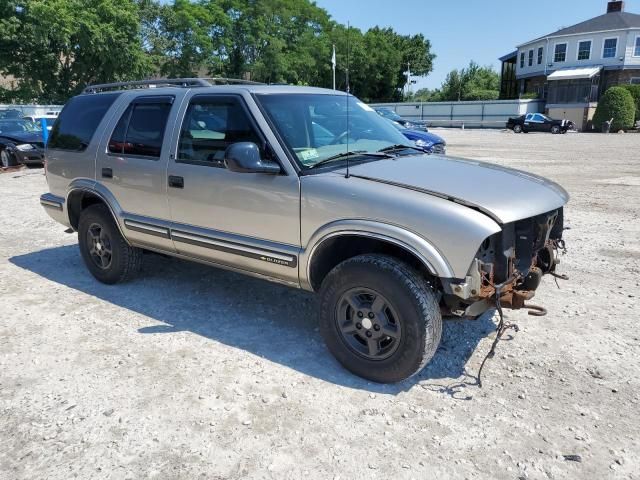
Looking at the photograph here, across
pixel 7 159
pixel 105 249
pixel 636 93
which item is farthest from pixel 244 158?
pixel 636 93

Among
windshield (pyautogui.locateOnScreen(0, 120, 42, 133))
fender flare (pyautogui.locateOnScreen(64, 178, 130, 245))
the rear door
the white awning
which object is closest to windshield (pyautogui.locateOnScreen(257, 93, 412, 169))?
the rear door

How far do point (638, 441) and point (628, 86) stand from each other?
140 feet

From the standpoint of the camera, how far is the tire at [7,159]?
14484mm

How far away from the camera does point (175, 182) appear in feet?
14.1

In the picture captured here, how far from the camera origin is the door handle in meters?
4.25

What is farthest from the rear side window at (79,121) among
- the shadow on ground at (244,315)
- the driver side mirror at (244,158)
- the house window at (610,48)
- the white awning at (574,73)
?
the house window at (610,48)

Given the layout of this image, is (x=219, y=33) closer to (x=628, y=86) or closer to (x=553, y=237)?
(x=628, y=86)

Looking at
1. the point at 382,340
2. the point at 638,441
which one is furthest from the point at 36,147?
the point at 638,441

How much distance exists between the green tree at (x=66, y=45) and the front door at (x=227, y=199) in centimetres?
3956

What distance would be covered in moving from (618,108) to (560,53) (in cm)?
1478

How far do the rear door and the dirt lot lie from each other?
0.75 m

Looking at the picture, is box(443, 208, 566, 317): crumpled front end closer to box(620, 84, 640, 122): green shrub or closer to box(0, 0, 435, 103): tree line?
box(0, 0, 435, 103): tree line

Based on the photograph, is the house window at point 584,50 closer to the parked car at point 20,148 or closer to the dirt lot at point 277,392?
the parked car at point 20,148

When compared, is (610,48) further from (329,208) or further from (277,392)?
(277,392)
